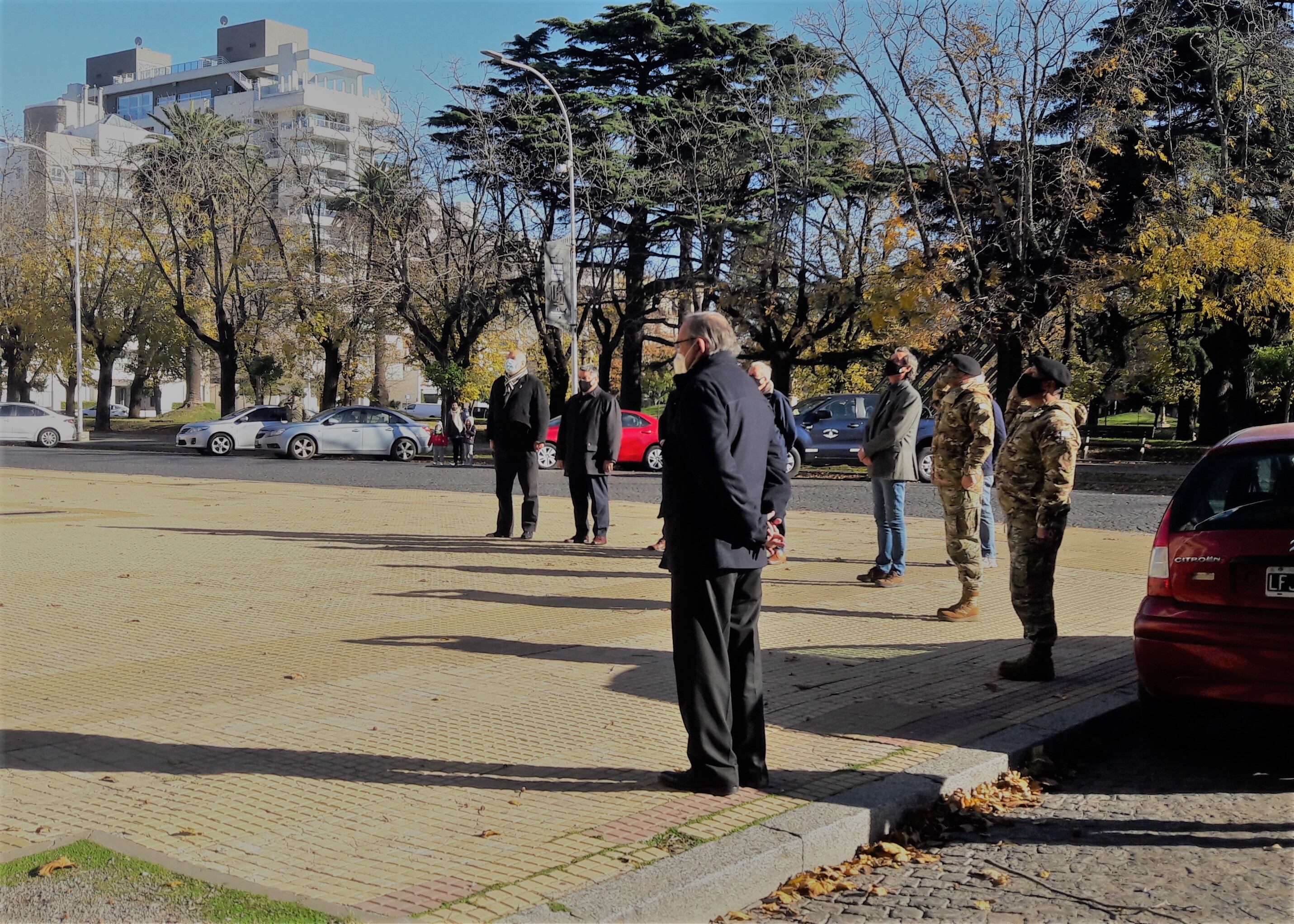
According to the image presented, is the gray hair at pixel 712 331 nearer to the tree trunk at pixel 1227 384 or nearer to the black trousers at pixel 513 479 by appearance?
the black trousers at pixel 513 479

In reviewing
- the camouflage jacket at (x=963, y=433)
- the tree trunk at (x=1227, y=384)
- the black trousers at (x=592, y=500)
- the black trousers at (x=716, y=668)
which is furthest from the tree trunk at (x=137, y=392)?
the black trousers at (x=716, y=668)

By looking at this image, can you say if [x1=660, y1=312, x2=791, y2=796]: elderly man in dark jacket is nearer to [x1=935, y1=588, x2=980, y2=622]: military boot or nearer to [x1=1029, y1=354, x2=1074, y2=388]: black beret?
[x1=1029, y1=354, x2=1074, y2=388]: black beret

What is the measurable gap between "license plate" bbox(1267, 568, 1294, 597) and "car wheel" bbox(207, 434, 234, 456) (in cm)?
3358

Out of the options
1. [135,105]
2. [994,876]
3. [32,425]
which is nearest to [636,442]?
[994,876]

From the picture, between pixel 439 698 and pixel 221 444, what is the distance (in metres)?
31.7

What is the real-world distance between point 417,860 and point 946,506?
5.75 m

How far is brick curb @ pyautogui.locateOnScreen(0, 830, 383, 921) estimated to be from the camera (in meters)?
3.42

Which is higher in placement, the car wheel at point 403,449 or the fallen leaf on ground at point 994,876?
the car wheel at point 403,449

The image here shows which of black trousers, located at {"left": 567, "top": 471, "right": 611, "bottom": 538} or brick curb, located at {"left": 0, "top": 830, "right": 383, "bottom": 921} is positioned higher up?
black trousers, located at {"left": 567, "top": 471, "right": 611, "bottom": 538}

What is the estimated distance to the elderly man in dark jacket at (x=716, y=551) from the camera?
4.59m

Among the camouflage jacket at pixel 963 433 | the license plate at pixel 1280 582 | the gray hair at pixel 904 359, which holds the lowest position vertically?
the license plate at pixel 1280 582

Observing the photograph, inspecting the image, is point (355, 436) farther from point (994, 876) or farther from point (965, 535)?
point (994, 876)

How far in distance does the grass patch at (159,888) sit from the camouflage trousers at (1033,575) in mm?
4601

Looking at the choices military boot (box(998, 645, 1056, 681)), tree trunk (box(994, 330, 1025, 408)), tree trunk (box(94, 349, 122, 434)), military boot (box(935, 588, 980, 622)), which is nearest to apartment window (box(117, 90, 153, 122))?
tree trunk (box(94, 349, 122, 434))
